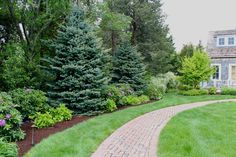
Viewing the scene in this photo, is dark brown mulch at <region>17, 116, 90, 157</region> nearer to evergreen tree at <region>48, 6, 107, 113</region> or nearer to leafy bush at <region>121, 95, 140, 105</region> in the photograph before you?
evergreen tree at <region>48, 6, 107, 113</region>

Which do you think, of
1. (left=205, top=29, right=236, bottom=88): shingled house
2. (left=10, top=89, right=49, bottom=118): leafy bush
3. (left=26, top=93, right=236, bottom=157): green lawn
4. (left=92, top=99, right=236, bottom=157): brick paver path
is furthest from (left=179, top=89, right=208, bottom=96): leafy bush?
(left=10, top=89, right=49, bottom=118): leafy bush

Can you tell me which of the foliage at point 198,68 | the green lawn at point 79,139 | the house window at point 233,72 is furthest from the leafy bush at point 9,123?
the house window at point 233,72

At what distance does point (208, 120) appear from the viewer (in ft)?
35.2

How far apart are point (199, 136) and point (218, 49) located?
64.3ft

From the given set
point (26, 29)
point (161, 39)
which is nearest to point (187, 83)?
point (161, 39)

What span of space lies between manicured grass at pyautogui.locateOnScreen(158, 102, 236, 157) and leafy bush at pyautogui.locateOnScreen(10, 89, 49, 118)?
4612mm

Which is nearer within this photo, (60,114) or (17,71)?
(60,114)

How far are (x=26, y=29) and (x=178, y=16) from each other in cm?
2602

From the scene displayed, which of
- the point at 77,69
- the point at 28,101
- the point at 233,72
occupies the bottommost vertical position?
the point at 28,101

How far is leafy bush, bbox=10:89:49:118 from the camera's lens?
9602 millimetres

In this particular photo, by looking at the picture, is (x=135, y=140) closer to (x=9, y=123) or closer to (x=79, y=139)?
(x=79, y=139)

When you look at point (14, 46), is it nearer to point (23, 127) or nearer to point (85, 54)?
point (85, 54)

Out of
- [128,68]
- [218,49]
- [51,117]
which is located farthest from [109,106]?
[218,49]

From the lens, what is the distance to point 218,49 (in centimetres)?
2581
